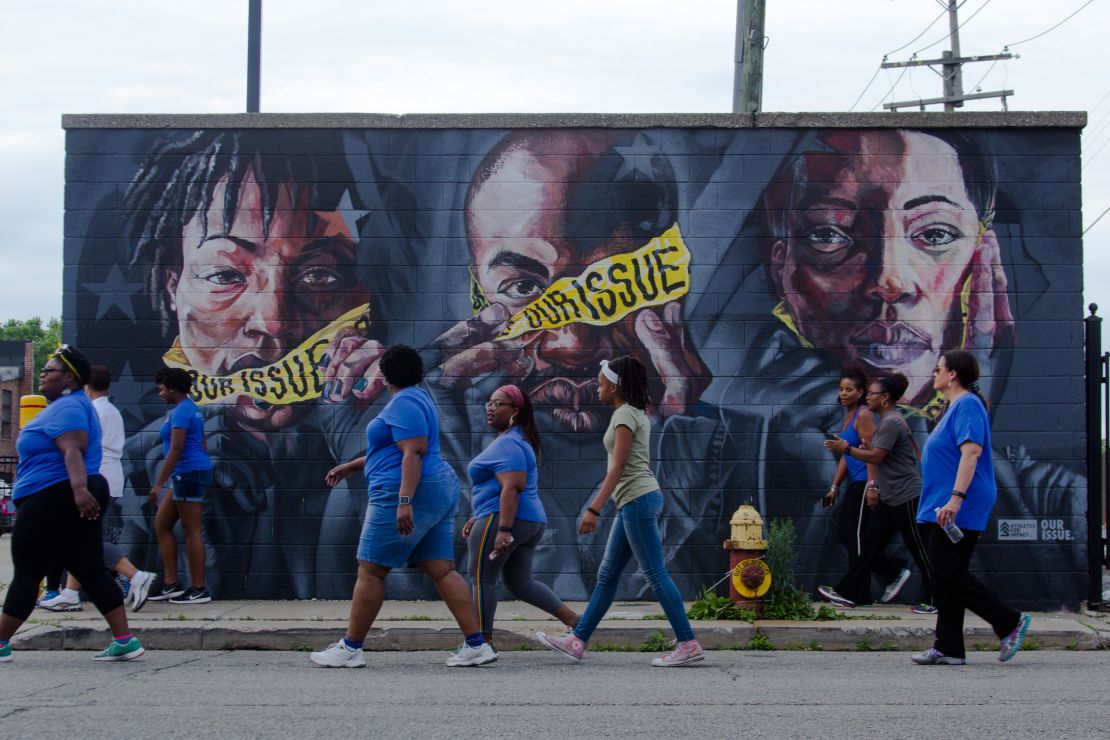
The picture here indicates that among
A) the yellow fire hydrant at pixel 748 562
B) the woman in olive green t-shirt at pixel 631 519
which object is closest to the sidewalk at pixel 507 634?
the yellow fire hydrant at pixel 748 562

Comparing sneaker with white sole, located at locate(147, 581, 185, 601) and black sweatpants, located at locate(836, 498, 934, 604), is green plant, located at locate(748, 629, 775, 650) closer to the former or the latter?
black sweatpants, located at locate(836, 498, 934, 604)

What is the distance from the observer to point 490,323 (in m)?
10.1

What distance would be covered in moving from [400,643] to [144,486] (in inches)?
117

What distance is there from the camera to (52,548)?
23.7 ft

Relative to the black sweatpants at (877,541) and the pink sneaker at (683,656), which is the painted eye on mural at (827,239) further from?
the pink sneaker at (683,656)

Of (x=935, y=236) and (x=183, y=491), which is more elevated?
(x=935, y=236)

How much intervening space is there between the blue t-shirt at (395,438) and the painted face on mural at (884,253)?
393 cm

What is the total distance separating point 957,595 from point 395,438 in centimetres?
331

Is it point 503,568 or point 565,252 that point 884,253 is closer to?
point 565,252

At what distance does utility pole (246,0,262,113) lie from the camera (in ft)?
38.2

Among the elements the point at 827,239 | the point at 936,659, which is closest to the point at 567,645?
the point at 936,659

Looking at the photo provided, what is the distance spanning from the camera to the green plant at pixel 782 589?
8883mm

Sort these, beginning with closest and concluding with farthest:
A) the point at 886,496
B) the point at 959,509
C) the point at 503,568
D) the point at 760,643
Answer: the point at 959,509
the point at 503,568
the point at 760,643
the point at 886,496

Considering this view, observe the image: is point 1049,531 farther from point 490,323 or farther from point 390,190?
point 390,190
